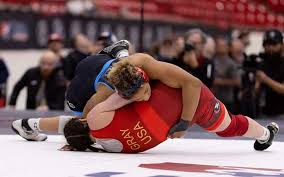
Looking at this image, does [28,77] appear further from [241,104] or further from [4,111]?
[241,104]

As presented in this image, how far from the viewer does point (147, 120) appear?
3.87 meters

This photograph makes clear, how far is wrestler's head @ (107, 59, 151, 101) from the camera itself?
12.1ft

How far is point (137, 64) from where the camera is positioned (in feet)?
12.6

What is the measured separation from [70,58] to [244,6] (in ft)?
8.16

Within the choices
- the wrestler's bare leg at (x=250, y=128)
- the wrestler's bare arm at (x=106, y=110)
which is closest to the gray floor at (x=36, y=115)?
the wrestler's bare leg at (x=250, y=128)

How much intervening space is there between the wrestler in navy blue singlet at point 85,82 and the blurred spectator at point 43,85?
9.11 feet

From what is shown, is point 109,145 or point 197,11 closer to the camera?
point 109,145

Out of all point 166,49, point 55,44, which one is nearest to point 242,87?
point 166,49

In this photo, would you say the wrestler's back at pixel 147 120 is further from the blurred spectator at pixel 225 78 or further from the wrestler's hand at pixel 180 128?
the blurred spectator at pixel 225 78

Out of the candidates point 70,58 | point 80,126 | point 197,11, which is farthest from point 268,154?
point 197,11

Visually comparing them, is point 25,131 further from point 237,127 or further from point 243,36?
point 243,36

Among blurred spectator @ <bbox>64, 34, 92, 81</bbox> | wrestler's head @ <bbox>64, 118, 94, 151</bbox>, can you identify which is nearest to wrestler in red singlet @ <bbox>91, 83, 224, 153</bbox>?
wrestler's head @ <bbox>64, 118, 94, 151</bbox>

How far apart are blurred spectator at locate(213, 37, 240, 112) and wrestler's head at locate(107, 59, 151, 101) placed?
340 centimetres

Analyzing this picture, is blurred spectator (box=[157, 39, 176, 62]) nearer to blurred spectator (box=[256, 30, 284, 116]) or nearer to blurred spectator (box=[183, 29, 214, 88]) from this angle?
blurred spectator (box=[183, 29, 214, 88])
